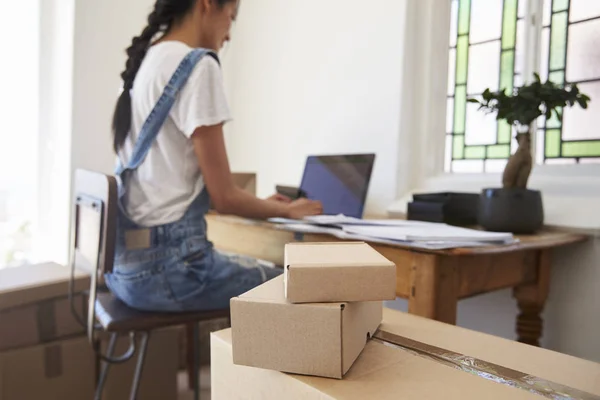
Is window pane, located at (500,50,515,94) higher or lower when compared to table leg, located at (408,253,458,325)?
higher

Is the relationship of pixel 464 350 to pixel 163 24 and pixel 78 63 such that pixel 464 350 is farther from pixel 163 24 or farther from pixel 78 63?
pixel 78 63

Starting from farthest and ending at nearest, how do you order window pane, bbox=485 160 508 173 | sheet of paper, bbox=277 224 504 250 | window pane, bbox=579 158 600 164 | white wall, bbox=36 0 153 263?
1. white wall, bbox=36 0 153 263
2. window pane, bbox=485 160 508 173
3. window pane, bbox=579 158 600 164
4. sheet of paper, bbox=277 224 504 250

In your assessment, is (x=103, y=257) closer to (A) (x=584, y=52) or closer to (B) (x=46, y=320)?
(B) (x=46, y=320)

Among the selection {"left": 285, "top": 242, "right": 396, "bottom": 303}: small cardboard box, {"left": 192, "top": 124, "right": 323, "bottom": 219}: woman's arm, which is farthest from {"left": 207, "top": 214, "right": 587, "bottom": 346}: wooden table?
{"left": 285, "top": 242, "right": 396, "bottom": 303}: small cardboard box

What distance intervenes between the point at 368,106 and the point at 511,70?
48 centimetres

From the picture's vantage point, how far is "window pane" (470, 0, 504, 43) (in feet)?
5.18

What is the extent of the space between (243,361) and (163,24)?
3.24 ft

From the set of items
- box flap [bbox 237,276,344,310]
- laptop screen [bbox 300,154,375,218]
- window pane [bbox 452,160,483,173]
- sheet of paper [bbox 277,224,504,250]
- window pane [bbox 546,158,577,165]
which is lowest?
box flap [bbox 237,276,344,310]

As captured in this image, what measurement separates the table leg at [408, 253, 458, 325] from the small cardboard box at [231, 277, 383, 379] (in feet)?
1.42

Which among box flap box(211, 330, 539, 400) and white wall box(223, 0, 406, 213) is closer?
box flap box(211, 330, 539, 400)

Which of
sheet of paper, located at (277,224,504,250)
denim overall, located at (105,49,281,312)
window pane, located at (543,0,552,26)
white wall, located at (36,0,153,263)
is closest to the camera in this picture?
sheet of paper, located at (277,224,504,250)

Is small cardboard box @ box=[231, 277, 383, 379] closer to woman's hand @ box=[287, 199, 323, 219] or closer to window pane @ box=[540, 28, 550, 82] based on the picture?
woman's hand @ box=[287, 199, 323, 219]

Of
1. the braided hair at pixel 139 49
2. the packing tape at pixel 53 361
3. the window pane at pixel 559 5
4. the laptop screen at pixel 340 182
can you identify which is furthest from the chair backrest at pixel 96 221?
the window pane at pixel 559 5

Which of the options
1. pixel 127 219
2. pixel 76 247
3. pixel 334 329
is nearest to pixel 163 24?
pixel 127 219
